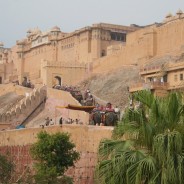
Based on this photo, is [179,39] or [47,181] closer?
[47,181]

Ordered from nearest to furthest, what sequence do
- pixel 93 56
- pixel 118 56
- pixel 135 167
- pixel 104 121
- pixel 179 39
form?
pixel 135 167 < pixel 104 121 < pixel 179 39 < pixel 118 56 < pixel 93 56

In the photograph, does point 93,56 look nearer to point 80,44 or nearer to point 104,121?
point 80,44

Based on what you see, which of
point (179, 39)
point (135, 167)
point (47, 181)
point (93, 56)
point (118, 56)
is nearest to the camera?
point (135, 167)

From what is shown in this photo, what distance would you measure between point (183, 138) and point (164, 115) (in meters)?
→ 0.72

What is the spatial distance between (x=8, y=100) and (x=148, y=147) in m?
39.6

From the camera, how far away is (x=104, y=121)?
2514cm

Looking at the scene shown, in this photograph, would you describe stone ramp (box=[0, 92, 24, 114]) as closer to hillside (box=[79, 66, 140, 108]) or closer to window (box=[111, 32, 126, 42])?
hillside (box=[79, 66, 140, 108])

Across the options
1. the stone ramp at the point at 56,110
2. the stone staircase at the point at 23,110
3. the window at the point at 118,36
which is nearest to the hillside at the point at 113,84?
the stone ramp at the point at 56,110

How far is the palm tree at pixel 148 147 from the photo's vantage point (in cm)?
1450

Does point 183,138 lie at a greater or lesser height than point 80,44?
lesser

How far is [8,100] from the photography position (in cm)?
5394

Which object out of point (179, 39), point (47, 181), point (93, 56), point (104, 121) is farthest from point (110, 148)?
point (93, 56)

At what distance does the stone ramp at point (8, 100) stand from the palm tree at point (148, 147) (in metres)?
33.9

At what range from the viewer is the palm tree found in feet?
47.6
